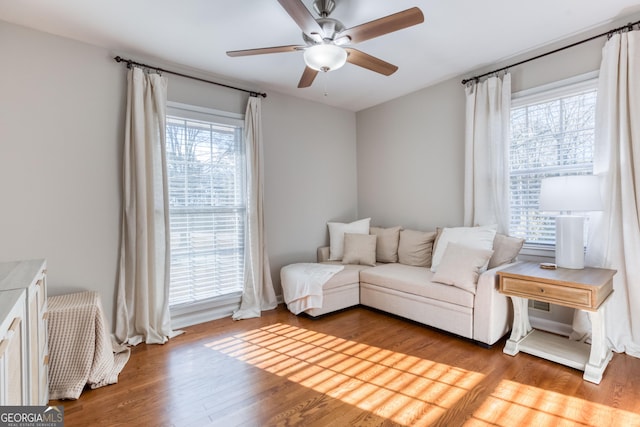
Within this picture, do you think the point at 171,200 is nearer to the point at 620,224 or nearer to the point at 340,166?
the point at 340,166

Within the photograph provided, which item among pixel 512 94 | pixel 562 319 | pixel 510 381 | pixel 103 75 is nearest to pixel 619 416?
pixel 510 381

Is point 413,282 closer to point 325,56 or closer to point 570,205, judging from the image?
point 570,205

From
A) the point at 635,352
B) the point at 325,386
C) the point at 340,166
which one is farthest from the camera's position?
the point at 340,166

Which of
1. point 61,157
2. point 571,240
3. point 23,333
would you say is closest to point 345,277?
point 571,240

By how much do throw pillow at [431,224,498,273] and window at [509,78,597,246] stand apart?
352mm

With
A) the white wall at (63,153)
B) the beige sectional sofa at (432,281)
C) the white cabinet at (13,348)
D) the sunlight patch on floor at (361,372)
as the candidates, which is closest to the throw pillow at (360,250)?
the beige sectional sofa at (432,281)

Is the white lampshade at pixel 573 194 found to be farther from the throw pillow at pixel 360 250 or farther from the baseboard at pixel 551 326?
the throw pillow at pixel 360 250

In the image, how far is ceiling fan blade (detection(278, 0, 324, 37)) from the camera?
1.71 metres

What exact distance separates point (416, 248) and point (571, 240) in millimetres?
1513

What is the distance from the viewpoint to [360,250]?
12.8ft

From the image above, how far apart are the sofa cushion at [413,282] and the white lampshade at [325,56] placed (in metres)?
2.11

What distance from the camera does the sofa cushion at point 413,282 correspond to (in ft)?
9.10

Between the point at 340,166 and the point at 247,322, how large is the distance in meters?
2.50

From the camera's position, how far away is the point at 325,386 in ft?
6.88
